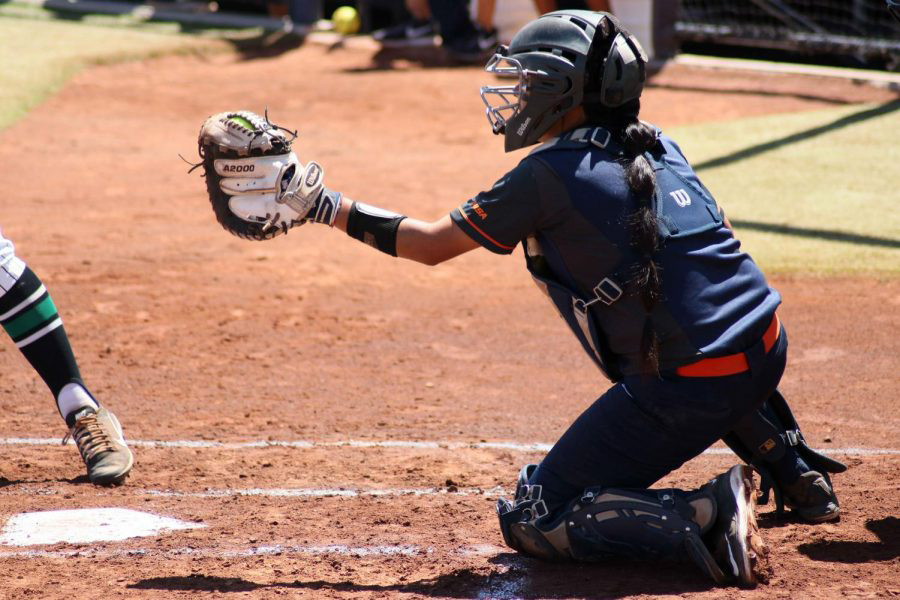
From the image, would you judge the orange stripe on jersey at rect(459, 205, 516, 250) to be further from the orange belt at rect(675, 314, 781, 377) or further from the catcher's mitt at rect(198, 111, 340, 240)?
the orange belt at rect(675, 314, 781, 377)

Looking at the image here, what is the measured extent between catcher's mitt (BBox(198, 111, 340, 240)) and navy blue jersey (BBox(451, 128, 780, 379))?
20.5 inches

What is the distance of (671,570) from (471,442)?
1415mm

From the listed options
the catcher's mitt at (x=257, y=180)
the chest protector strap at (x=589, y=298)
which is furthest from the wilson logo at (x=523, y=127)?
the catcher's mitt at (x=257, y=180)

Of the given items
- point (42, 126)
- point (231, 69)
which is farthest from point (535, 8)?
point (42, 126)

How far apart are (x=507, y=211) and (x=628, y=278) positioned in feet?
1.27

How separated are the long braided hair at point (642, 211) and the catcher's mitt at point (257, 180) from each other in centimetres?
90

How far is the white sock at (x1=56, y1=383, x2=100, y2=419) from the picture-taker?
4133 millimetres

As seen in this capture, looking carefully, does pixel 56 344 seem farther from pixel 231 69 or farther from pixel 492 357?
pixel 231 69

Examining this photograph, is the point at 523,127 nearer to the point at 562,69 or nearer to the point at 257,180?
the point at 562,69

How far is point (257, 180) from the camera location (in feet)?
11.0

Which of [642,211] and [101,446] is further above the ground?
[642,211]

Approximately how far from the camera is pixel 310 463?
4.23 m

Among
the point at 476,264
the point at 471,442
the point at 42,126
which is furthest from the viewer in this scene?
the point at 42,126

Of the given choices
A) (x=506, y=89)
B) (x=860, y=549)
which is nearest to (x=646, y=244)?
(x=506, y=89)
